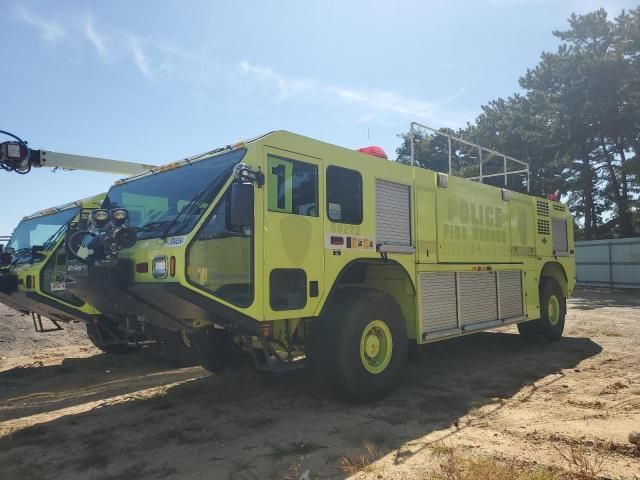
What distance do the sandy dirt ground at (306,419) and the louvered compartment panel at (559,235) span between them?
2.24m

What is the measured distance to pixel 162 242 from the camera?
4.52 m

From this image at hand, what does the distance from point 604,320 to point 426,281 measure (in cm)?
793

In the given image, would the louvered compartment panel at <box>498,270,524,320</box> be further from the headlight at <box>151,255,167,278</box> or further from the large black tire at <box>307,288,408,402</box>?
the headlight at <box>151,255,167,278</box>

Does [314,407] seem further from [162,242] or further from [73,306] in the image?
[73,306]

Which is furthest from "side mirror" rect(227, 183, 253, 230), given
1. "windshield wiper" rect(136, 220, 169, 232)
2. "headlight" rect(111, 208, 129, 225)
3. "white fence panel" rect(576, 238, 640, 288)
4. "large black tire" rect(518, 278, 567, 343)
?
"white fence panel" rect(576, 238, 640, 288)

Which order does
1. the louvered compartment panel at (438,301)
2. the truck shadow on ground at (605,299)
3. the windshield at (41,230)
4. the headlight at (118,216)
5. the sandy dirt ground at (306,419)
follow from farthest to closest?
the truck shadow on ground at (605,299) < the windshield at (41,230) < the louvered compartment panel at (438,301) < the headlight at (118,216) < the sandy dirt ground at (306,419)

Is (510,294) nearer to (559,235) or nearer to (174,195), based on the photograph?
(559,235)

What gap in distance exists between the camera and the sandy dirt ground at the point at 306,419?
3.88m

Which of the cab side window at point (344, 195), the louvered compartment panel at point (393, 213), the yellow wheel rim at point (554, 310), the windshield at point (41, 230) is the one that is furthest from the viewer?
A: the yellow wheel rim at point (554, 310)

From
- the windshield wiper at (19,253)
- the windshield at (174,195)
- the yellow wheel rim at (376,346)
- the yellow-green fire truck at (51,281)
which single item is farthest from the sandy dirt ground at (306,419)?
the windshield at (174,195)

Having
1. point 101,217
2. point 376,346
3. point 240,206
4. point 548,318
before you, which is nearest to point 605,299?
point 548,318

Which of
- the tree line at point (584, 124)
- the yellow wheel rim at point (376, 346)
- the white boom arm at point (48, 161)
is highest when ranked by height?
the tree line at point (584, 124)

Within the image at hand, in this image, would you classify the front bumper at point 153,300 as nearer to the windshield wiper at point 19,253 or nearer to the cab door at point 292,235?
the cab door at point 292,235

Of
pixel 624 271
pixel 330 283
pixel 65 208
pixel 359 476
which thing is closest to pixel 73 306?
pixel 65 208
